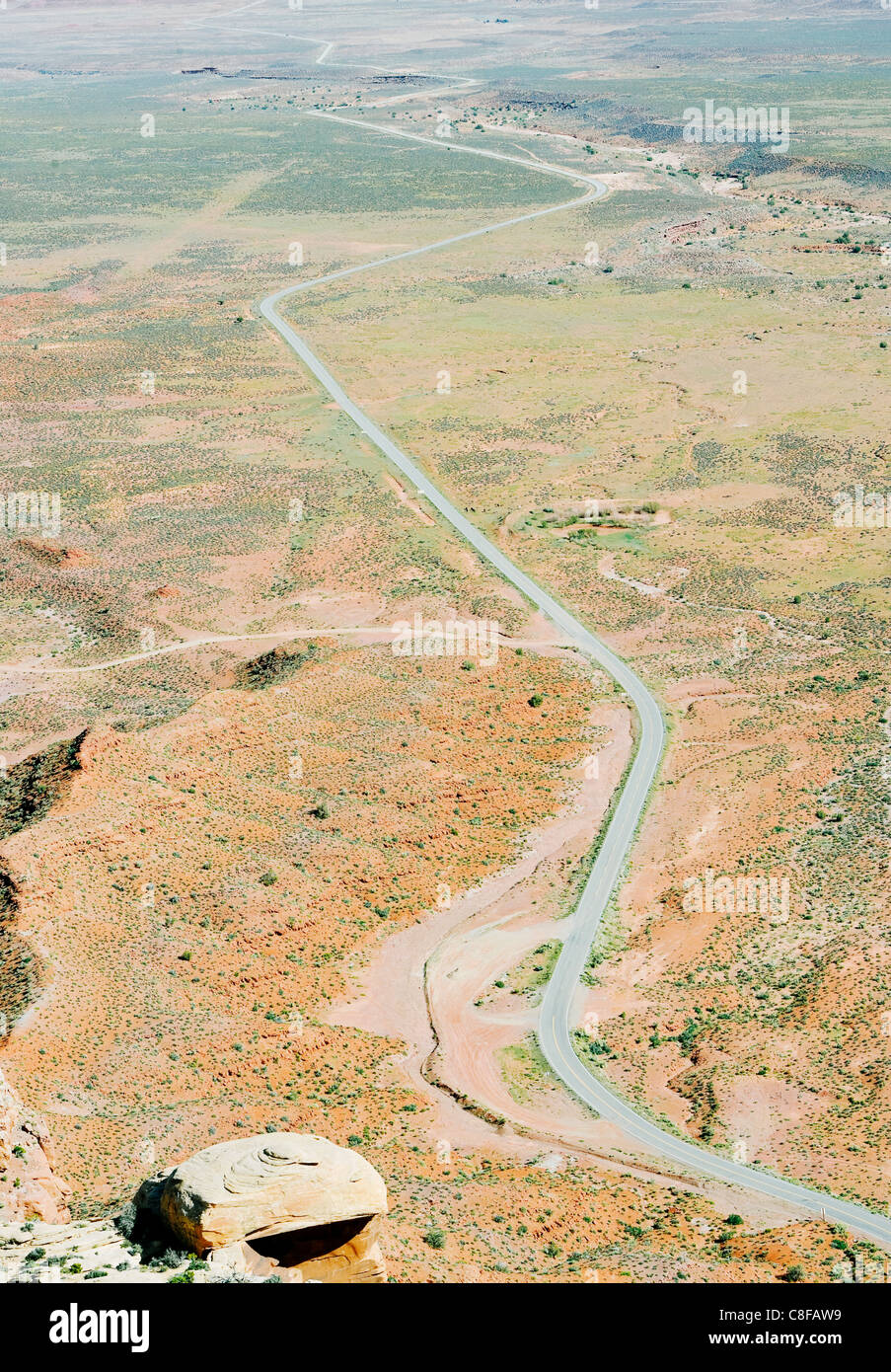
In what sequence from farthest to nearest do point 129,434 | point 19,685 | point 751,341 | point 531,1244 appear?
point 751,341 < point 129,434 < point 19,685 < point 531,1244

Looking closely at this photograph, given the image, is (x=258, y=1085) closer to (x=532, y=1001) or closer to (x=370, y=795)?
(x=532, y=1001)

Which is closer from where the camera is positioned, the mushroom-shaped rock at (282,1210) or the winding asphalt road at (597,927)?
the mushroom-shaped rock at (282,1210)

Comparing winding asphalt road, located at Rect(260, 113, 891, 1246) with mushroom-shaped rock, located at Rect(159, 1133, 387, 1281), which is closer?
mushroom-shaped rock, located at Rect(159, 1133, 387, 1281)

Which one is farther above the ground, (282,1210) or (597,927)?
(282,1210)

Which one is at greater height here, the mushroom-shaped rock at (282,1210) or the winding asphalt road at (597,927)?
the mushroom-shaped rock at (282,1210)

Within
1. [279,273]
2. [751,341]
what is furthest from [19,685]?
[279,273]

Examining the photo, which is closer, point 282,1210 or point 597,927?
point 282,1210

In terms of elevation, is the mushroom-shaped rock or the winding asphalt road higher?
the mushroom-shaped rock

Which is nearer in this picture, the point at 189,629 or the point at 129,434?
the point at 189,629
